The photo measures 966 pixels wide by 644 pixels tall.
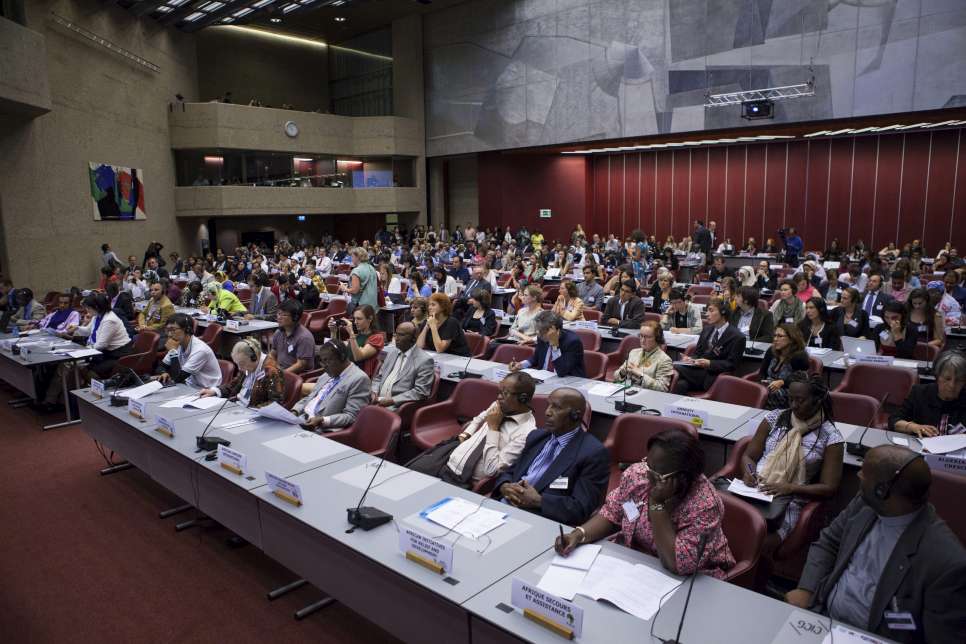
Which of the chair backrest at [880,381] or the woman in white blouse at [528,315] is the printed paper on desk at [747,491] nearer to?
the chair backrest at [880,381]

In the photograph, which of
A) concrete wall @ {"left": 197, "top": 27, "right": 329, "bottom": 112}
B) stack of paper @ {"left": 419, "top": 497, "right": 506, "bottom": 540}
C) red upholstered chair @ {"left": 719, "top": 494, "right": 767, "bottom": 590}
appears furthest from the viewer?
concrete wall @ {"left": 197, "top": 27, "right": 329, "bottom": 112}

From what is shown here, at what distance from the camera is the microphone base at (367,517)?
8.93 ft

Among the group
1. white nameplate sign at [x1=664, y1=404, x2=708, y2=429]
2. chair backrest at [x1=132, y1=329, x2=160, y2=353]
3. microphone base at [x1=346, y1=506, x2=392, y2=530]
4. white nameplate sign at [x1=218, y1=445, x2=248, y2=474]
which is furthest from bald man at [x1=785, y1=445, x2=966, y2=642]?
chair backrest at [x1=132, y1=329, x2=160, y2=353]

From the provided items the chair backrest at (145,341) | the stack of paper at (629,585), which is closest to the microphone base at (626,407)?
the stack of paper at (629,585)

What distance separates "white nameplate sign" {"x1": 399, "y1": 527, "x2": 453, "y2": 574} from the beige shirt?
106 centimetres

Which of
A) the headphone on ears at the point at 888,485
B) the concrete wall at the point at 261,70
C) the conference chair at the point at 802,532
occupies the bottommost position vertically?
the conference chair at the point at 802,532

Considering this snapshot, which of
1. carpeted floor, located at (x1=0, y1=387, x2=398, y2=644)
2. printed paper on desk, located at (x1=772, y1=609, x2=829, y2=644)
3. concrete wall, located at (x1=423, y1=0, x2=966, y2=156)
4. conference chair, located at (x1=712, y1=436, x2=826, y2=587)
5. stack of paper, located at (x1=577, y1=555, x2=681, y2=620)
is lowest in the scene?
carpeted floor, located at (x1=0, y1=387, x2=398, y2=644)

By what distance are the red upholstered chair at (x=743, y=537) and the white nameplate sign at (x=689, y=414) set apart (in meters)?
1.22

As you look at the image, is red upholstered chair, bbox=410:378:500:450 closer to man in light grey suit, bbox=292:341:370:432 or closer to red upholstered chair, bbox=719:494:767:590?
man in light grey suit, bbox=292:341:370:432

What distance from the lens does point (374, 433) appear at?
4.20 metres

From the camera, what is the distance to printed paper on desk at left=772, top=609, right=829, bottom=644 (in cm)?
196

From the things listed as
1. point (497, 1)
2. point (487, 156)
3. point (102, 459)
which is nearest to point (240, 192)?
point (487, 156)

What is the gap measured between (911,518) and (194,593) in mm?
3559

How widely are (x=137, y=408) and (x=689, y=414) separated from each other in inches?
150
